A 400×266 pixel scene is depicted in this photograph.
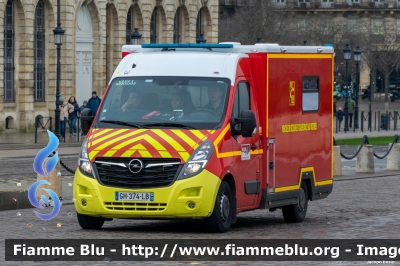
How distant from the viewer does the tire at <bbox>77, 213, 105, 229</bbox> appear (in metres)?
15.3

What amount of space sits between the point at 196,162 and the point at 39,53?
32.9 metres

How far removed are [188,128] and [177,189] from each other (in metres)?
0.90

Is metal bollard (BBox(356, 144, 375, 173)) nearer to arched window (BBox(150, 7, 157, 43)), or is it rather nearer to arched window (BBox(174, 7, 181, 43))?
arched window (BBox(150, 7, 157, 43))

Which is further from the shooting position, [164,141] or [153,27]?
[153,27]

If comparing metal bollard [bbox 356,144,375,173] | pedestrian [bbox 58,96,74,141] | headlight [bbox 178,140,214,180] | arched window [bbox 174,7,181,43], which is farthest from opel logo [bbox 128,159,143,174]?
arched window [bbox 174,7,181,43]

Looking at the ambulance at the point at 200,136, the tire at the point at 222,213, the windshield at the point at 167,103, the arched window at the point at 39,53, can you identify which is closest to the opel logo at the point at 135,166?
the ambulance at the point at 200,136

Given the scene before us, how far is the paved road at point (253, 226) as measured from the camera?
14729 millimetres

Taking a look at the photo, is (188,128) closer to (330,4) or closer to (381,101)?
(381,101)

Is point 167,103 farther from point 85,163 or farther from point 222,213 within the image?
point 222,213

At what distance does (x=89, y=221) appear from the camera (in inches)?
603

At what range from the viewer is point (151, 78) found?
617 inches

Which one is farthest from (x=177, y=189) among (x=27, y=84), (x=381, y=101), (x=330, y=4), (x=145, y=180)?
(x=330, y=4)

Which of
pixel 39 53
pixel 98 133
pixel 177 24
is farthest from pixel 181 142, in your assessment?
pixel 177 24

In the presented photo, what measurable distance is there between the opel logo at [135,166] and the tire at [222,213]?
1.02m
